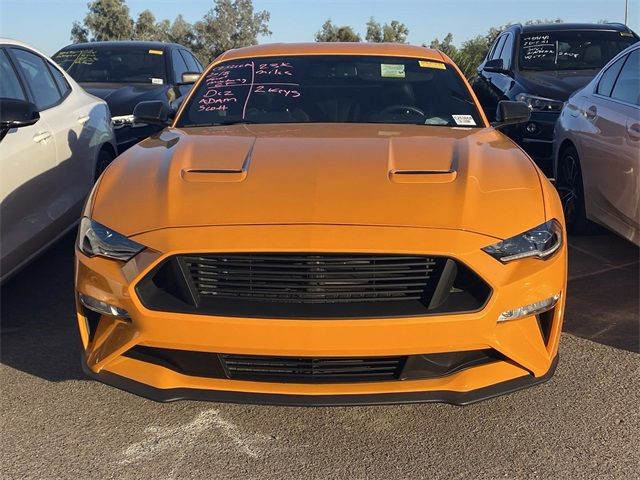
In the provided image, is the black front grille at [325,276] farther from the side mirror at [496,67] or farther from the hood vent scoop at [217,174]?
the side mirror at [496,67]

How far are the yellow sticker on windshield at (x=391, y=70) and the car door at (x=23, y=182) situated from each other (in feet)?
7.24

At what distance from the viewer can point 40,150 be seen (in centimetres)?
436

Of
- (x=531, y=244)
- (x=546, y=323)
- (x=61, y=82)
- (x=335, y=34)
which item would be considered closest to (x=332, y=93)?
(x=531, y=244)

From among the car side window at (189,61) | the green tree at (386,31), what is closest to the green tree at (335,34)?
the green tree at (386,31)

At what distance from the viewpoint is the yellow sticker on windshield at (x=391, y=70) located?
4352mm

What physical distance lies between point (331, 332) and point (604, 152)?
3.10 m

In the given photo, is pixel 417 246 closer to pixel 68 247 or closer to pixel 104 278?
pixel 104 278

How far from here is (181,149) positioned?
3.38m

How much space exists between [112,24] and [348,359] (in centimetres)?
5576

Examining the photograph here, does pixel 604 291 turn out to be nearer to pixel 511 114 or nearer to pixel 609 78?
pixel 511 114

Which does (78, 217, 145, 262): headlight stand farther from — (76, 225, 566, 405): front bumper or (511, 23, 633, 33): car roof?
(511, 23, 633, 33): car roof

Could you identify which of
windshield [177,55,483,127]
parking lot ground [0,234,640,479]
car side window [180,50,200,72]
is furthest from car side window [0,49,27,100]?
car side window [180,50,200,72]

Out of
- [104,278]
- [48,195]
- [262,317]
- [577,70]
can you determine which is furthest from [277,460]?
[577,70]

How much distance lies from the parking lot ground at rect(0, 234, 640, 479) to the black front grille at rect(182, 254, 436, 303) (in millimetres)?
669
